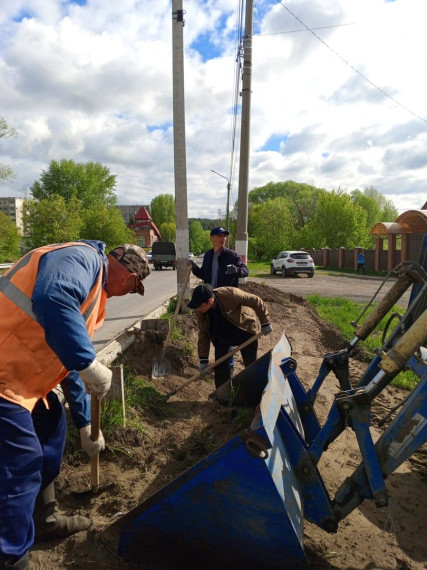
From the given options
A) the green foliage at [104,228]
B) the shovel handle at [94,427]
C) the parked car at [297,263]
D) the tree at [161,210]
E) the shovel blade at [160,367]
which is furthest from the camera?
the tree at [161,210]

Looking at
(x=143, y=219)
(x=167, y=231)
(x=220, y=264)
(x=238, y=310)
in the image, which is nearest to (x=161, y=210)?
(x=167, y=231)

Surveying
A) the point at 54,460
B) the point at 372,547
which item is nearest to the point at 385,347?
the point at 372,547

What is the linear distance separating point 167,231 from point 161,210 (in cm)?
928

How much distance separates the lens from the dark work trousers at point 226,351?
454 centimetres

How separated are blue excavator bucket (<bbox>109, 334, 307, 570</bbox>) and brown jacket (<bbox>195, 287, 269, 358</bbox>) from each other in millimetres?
2208

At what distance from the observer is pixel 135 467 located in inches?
121

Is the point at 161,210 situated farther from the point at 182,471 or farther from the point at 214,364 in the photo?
the point at 182,471

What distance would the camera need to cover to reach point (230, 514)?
200 cm

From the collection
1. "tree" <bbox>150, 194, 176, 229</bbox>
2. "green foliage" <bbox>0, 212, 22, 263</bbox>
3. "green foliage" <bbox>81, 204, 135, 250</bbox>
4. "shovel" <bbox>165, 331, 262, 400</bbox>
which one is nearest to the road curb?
"shovel" <bbox>165, 331, 262, 400</bbox>

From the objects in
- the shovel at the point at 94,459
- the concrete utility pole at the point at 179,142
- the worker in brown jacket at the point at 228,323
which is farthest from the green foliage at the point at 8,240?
the shovel at the point at 94,459

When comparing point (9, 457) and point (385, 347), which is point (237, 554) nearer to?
point (9, 457)

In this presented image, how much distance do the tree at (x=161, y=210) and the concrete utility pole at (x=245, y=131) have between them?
80.3m

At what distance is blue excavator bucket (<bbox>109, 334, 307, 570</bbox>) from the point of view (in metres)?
1.92

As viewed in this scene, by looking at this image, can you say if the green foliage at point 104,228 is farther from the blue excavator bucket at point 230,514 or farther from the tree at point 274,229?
the blue excavator bucket at point 230,514
